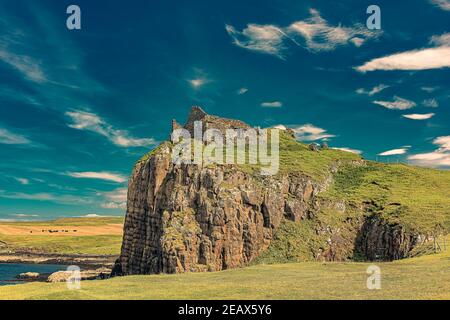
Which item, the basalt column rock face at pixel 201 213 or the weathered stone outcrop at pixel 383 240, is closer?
the weathered stone outcrop at pixel 383 240

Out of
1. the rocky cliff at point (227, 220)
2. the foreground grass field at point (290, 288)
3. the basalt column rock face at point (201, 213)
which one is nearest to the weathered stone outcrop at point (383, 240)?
the rocky cliff at point (227, 220)

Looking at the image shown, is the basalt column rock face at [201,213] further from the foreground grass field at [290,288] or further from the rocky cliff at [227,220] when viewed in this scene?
the foreground grass field at [290,288]

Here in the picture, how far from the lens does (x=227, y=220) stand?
115938mm

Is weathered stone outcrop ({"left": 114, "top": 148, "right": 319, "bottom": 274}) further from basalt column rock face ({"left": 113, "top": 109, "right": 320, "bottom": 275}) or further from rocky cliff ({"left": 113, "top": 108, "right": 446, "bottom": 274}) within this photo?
rocky cliff ({"left": 113, "top": 108, "right": 446, "bottom": 274})

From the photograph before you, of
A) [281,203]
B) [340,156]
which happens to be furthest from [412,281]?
[340,156]

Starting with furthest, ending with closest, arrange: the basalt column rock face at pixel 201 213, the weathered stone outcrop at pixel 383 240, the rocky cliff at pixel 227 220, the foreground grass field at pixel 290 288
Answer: the basalt column rock face at pixel 201 213 → the rocky cliff at pixel 227 220 → the weathered stone outcrop at pixel 383 240 → the foreground grass field at pixel 290 288

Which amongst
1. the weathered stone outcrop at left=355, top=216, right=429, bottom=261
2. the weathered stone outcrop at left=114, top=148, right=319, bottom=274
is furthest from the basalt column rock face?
the weathered stone outcrop at left=355, top=216, right=429, bottom=261

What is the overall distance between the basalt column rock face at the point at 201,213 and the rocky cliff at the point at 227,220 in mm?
252

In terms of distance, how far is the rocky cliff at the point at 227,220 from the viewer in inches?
4387

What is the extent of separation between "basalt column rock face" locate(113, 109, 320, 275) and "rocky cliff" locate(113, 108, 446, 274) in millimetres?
252

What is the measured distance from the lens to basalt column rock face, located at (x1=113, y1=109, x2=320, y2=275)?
366ft

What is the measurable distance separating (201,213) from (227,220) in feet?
23.0

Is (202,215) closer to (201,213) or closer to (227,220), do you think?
(201,213)

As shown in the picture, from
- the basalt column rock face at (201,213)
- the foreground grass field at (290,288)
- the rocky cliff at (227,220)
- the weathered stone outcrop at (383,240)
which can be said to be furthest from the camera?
the basalt column rock face at (201,213)
